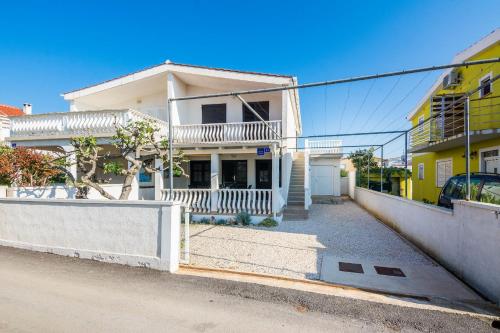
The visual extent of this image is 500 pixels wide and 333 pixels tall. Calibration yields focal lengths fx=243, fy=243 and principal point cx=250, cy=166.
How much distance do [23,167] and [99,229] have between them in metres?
6.23

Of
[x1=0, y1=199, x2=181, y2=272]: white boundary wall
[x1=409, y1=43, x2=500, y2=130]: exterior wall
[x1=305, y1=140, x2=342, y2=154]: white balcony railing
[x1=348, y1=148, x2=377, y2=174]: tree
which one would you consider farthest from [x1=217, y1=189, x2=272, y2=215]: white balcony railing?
[x1=348, y1=148, x2=377, y2=174]: tree

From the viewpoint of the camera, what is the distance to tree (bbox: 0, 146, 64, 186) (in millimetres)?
8289

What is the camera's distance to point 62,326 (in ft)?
9.57

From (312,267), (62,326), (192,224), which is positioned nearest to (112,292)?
(62,326)

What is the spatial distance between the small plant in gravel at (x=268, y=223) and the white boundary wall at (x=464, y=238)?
13.4 ft

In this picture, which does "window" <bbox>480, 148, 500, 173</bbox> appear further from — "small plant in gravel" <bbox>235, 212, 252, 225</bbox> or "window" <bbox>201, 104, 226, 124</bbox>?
"window" <bbox>201, 104, 226, 124</bbox>

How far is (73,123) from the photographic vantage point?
10.2 metres

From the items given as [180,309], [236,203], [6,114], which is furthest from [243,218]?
[6,114]

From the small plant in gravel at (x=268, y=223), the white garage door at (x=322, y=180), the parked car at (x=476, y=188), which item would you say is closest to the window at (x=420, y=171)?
the white garage door at (x=322, y=180)

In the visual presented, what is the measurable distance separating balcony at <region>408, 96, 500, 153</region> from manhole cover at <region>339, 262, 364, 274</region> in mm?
4565

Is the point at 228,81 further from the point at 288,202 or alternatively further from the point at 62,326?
the point at 62,326

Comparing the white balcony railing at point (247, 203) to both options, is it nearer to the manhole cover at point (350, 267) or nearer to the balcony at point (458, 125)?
the manhole cover at point (350, 267)

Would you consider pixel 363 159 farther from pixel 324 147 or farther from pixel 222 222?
pixel 222 222

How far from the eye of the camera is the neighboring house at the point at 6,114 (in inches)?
642
